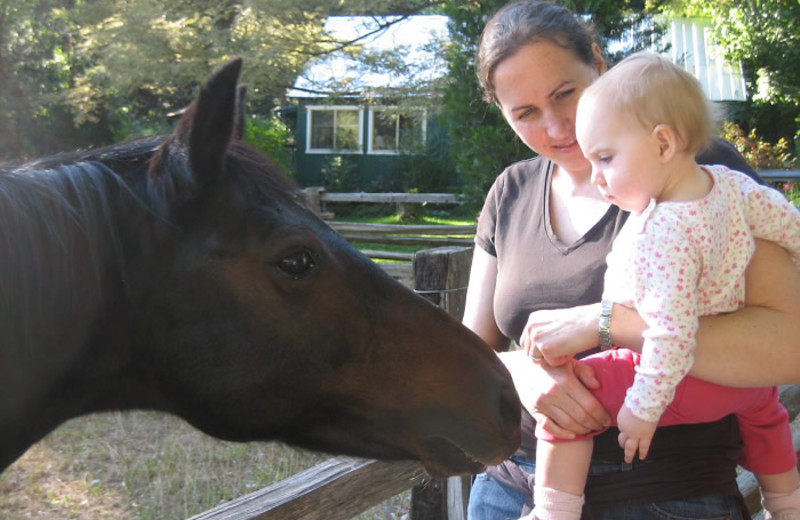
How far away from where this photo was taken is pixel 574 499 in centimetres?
164

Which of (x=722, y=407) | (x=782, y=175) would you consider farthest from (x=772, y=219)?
(x=782, y=175)

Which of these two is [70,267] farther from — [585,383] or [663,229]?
[663,229]

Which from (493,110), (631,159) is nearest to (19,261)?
(631,159)

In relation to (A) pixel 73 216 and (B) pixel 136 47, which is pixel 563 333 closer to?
(A) pixel 73 216

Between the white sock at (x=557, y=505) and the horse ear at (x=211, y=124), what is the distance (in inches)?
41.4

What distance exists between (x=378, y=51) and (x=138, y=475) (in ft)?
43.3

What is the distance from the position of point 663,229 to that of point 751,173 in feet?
1.26

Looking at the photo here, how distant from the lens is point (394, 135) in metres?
23.7

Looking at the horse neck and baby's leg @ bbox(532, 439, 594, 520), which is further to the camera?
baby's leg @ bbox(532, 439, 594, 520)

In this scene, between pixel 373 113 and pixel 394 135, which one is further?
pixel 394 135

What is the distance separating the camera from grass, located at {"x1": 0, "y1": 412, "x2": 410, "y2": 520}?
14.0 feet

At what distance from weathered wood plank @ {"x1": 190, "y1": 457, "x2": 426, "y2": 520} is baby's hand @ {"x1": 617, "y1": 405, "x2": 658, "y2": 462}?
57 centimetres

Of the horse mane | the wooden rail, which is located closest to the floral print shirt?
the horse mane

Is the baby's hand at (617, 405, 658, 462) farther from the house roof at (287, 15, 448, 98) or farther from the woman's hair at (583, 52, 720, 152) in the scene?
the house roof at (287, 15, 448, 98)
